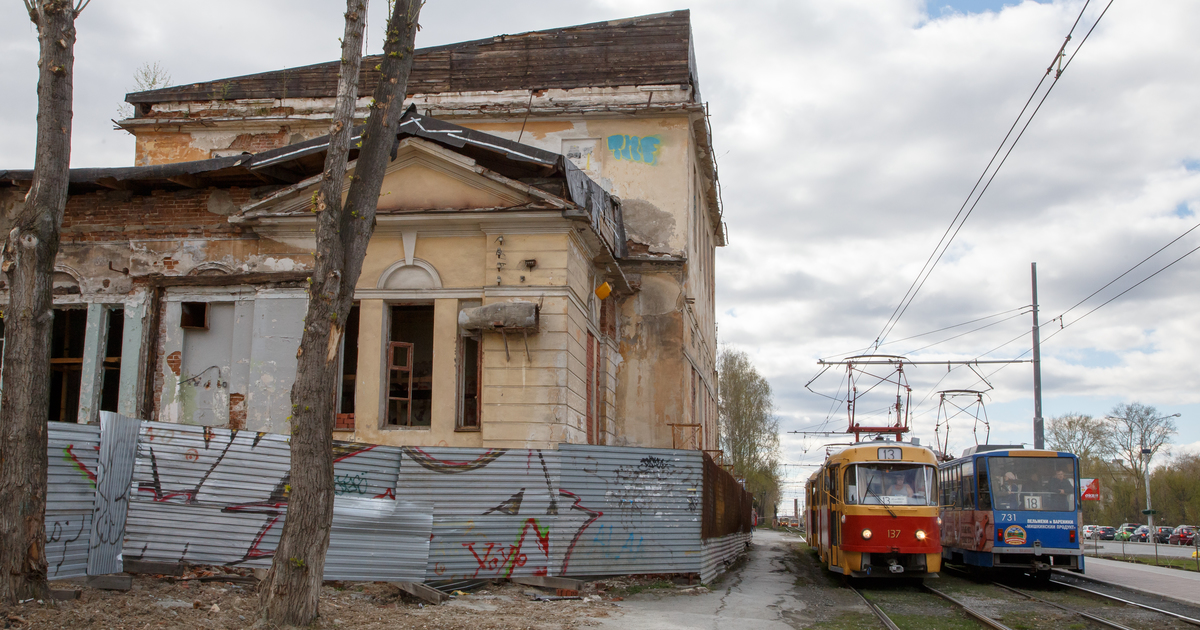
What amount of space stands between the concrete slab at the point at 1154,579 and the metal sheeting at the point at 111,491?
1479 centimetres

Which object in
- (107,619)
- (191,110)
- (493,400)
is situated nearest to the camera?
(107,619)

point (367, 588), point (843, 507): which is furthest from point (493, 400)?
point (843, 507)

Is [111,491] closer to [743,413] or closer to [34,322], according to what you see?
[34,322]

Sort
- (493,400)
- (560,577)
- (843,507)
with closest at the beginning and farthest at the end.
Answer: (560,577) < (493,400) < (843,507)

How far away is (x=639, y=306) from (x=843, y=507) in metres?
7.53

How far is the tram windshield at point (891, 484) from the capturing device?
15.2m

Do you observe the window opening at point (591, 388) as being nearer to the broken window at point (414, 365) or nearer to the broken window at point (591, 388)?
the broken window at point (591, 388)

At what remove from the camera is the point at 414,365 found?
1941cm

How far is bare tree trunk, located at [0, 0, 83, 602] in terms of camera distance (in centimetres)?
765

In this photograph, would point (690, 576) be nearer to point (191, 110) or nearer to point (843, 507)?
point (843, 507)

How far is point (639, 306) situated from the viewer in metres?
21.4

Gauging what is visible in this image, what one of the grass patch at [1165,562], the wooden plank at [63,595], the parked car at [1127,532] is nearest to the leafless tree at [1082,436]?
the parked car at [1127,532]

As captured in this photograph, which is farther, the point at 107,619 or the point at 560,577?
the point at 560,577

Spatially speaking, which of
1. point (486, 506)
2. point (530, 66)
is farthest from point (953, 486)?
point (530, 66)
